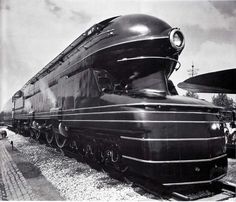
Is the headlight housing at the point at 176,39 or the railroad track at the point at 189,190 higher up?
the headlight housing at the point at 176,39

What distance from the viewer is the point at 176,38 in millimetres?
5367

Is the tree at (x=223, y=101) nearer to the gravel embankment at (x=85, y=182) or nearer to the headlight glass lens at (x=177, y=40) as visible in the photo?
the gravel embankment at (x=85, y=182)

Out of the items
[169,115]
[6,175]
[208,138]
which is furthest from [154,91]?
[6,175]

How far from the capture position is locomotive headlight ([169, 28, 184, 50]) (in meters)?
5.22

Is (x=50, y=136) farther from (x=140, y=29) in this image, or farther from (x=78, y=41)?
(x=140, y=29)

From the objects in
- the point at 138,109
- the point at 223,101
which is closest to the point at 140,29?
the point at 138,109

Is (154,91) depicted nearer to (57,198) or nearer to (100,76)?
(100,76)

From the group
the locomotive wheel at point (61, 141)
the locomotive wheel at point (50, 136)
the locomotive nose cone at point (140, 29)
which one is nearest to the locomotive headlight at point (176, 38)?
the locomotive nose cone at point (140, 29)

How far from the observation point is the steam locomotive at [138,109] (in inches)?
160

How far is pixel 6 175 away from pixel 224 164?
185 inches

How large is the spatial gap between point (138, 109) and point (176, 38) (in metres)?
1.98

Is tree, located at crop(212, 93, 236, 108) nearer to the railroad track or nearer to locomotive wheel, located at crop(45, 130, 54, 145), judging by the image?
locomotive wheel, located at crop(45, 130, 54, 145)

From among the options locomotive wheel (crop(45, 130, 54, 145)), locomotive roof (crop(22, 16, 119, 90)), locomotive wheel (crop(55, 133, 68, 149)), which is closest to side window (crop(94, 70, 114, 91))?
locomotive roof (crop(22, 16, 119, 90))

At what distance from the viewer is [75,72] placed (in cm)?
738
